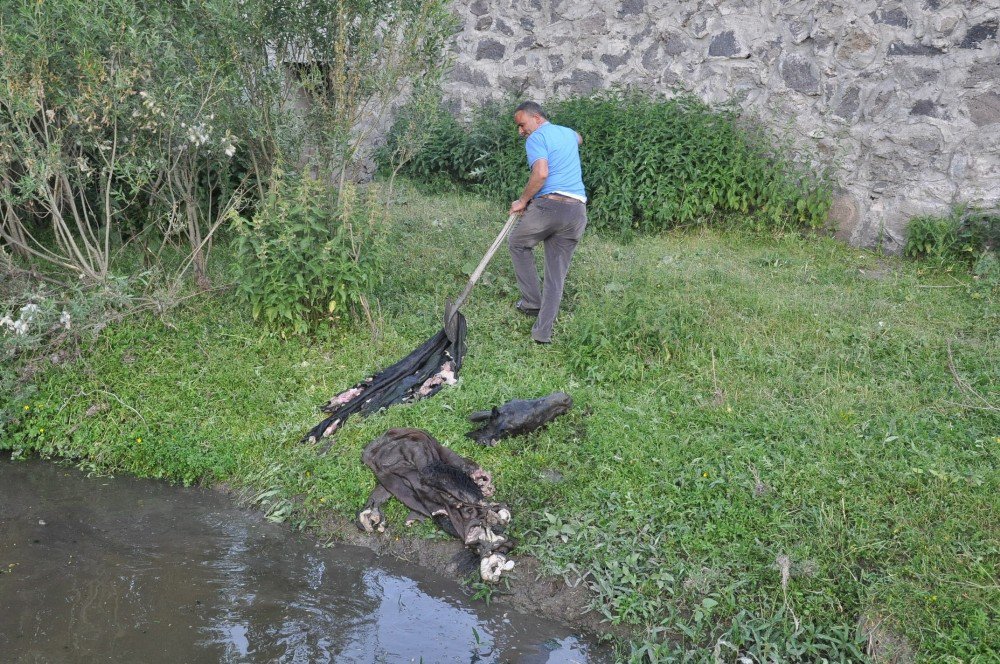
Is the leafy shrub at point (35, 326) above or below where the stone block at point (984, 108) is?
below

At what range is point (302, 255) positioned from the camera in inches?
245

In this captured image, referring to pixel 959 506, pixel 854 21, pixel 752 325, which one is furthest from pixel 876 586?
pixel 854 21

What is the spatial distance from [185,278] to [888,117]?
630 centimetres

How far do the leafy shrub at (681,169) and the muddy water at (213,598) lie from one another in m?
4.79

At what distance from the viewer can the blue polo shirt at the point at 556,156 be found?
6.18 metres

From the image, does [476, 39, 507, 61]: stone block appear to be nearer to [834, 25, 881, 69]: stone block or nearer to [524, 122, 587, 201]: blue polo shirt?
[834, 25, 881, 69]: stone block

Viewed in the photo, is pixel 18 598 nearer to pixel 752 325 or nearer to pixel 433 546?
pixel 433 546

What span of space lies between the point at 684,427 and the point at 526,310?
1.88 m

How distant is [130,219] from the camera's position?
7.42 m

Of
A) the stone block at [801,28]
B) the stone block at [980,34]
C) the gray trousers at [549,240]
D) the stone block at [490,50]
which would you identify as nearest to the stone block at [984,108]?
the stone block at [980,34]

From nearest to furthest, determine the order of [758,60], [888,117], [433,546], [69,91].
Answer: [433,546], [69,91], [888,117], [758,60]

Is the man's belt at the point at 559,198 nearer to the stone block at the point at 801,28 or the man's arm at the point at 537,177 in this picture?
the man's arm at the point at 537,177

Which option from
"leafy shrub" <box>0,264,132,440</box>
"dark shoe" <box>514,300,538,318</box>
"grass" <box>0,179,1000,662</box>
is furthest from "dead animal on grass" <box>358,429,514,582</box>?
"leafy shrub" <box>0,264,132,440</box>

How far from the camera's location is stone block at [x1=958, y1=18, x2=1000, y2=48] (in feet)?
24.0
